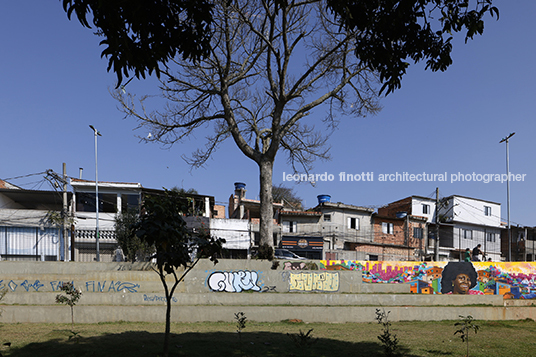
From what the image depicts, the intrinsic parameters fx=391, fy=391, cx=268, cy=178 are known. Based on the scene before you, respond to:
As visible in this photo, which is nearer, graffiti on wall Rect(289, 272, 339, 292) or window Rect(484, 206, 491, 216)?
A: graffiti on wall Rect(289, 272, 339, 292)

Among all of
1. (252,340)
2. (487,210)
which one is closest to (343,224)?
(487,210)

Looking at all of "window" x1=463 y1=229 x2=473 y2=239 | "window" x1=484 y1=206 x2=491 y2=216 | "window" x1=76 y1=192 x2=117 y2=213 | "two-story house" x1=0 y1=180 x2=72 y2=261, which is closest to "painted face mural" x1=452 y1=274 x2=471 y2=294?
"two-story house" x1=0 y1=180 x2=72 y2=261

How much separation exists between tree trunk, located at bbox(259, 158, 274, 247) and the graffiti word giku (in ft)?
5.70

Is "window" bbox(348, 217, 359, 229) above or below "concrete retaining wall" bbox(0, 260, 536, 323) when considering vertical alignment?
above

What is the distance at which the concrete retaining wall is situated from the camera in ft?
42.9

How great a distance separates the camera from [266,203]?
61.7 ft

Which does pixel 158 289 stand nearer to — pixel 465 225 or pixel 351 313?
pixel 351 313

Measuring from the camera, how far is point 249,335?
35.6ft

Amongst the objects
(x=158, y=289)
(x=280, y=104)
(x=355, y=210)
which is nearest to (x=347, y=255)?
(x=355, y=210)

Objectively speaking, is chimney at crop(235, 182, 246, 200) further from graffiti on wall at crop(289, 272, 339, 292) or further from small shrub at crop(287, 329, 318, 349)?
small shrub at crop(287, 329, 318, 349)

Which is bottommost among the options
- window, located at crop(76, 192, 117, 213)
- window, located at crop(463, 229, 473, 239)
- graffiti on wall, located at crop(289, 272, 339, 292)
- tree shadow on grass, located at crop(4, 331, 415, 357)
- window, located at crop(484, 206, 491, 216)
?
window, located at crop(463, 229, 473, 239)

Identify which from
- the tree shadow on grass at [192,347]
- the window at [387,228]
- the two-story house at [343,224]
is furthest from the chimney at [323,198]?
the tree shadow on grass at [192,347]

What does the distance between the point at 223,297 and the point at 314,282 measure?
4.70 m

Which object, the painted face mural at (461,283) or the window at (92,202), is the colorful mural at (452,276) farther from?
the window at (92,202)
